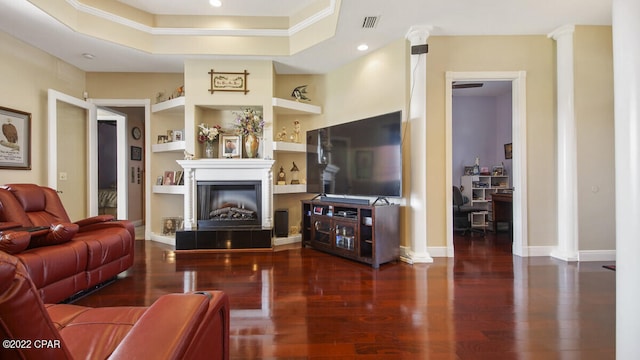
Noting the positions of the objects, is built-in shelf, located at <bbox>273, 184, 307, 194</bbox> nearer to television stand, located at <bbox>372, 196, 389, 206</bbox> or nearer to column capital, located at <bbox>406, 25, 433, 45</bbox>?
television stand, located at <bbox>372, 196, 389, 206</bbox>

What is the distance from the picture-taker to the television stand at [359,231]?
318 centimetres

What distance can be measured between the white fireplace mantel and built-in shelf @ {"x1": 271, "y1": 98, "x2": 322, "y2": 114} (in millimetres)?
918

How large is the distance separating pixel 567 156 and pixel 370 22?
9.66 ft

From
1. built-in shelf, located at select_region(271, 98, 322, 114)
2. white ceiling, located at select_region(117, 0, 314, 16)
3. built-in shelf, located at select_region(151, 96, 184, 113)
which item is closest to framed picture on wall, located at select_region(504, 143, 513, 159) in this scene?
built-in shelf, located at select_region(271, 98, 322, 114)

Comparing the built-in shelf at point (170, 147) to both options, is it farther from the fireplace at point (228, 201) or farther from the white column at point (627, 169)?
the white column at point (627, 169)

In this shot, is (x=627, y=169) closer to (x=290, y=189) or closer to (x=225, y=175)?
(x=290, y=189)

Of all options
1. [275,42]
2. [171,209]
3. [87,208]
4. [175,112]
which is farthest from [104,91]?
[275,42]

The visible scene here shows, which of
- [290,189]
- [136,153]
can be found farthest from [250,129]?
[136,153]

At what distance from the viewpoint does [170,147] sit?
435cm

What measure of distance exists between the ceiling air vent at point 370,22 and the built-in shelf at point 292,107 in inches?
61.8

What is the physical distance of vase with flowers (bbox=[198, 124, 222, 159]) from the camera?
13.6 feet

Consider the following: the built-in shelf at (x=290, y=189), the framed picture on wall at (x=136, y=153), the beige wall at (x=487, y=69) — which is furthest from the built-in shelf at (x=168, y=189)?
the framed picture on wall at (x=136, y=153)

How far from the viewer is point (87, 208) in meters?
4.40

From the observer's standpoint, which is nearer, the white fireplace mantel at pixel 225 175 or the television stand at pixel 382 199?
the television stand at pixel 382 199
